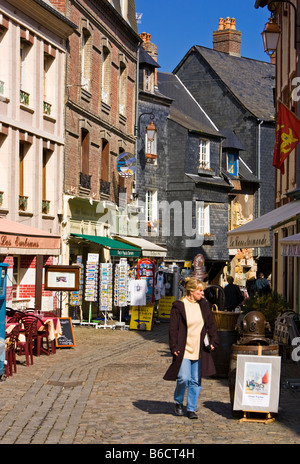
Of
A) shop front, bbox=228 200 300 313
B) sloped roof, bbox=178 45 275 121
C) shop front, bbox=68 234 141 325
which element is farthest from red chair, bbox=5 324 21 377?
sloped roof, bbox=178 45 275 121

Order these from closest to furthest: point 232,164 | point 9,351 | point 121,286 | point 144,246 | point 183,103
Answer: point 9,351 < point 121,286 < point 144,246 < point 232,164 < point 183,103

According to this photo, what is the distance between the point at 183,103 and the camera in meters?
44.4

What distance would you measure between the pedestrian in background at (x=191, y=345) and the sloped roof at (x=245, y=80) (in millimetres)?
35888

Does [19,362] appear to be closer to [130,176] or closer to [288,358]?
[288,358]

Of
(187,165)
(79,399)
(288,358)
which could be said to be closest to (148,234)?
(187,165)

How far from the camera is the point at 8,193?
20938 millimetres

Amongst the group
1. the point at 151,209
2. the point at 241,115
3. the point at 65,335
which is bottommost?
the point at 65,335

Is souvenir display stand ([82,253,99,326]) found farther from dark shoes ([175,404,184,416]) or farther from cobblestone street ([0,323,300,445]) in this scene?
dark shoes ([175,404,184,416])

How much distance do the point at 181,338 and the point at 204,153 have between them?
102 feet

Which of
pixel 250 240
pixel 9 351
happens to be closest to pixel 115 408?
pixel 9 351

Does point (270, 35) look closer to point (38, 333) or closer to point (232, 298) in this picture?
point (232, 298)

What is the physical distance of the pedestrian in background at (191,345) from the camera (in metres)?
9.61
